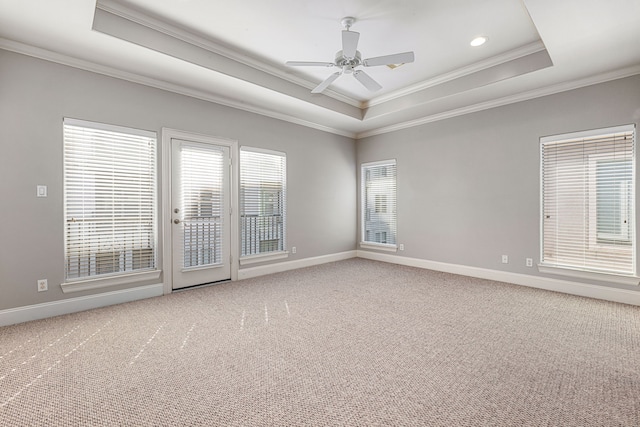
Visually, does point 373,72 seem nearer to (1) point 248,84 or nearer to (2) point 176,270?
(1) point 248,84

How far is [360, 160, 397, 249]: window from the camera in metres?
5.71

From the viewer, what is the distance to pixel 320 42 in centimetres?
329

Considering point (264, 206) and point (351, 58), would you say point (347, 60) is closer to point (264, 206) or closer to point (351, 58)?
point (351, 58)

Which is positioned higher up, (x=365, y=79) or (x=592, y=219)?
(x=365, y=79)

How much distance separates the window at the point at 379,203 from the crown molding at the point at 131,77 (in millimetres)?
1878

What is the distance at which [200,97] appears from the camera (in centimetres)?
402

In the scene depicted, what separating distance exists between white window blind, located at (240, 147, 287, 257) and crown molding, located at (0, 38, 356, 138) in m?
0.65

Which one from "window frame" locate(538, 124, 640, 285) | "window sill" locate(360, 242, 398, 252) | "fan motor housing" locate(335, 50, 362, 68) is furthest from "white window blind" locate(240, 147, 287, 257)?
"window frame" locate(538, 124, 640, 285)

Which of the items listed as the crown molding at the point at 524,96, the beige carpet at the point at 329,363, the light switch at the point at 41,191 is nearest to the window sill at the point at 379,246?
the beige carpet at the point at 329,363

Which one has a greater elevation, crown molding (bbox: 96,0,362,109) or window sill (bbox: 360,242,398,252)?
crown molding (bbox: 96,0,362,109)

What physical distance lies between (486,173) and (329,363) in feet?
12.5

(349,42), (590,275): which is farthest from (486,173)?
(349,42)

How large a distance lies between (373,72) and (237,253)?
3304mm

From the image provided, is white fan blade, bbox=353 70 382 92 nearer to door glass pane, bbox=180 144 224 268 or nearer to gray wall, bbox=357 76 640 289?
gray wall, bbox=357 76 640 289
